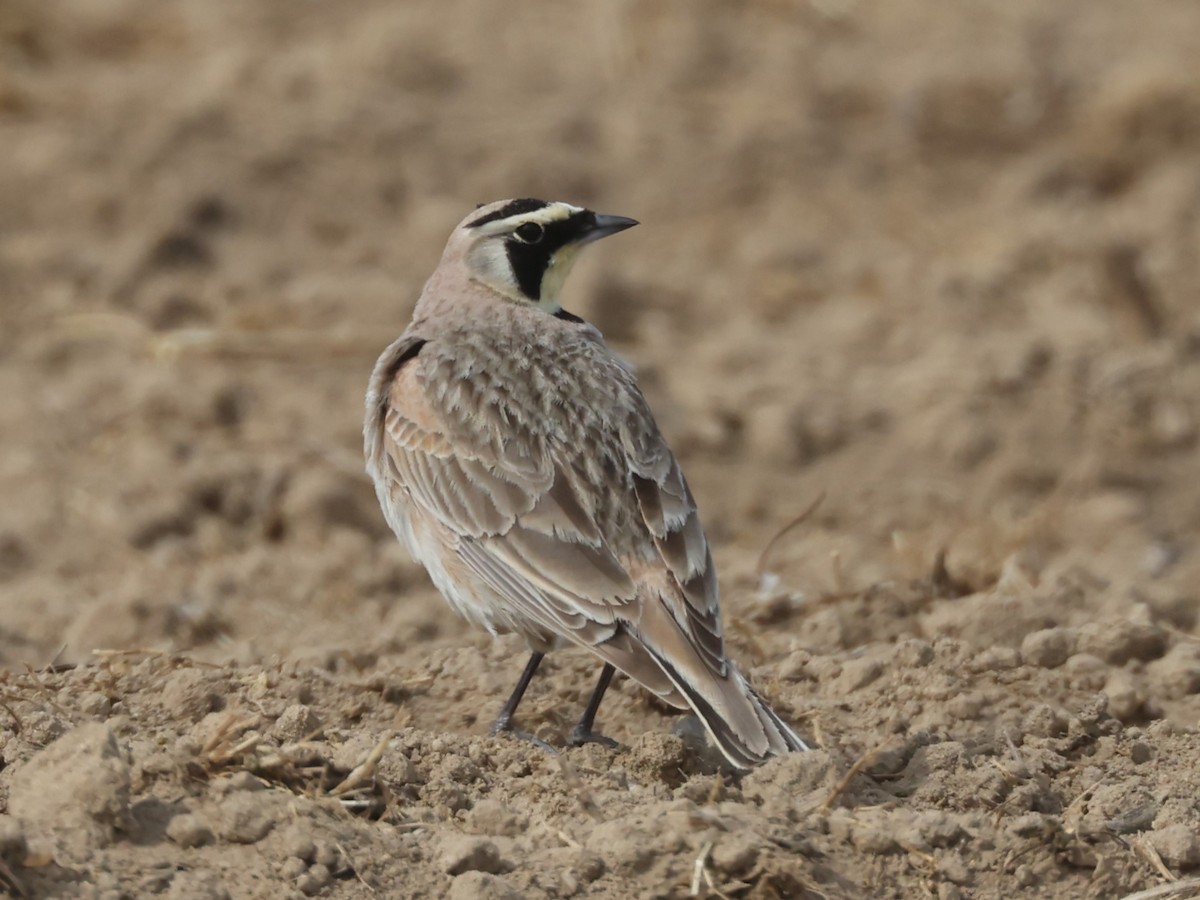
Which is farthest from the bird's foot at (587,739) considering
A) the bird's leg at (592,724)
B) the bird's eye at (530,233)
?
the bird's eye at (530,233)

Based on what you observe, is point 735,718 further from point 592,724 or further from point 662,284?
point 662,284

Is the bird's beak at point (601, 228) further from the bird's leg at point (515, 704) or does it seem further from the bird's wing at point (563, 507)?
the bird's leg at point (515, 704)

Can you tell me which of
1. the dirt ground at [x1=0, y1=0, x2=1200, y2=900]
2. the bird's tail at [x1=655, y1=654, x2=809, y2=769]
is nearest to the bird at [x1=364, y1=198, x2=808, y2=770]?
the bird's tail at [x1=655, y1=654, x2=809, y2=769]

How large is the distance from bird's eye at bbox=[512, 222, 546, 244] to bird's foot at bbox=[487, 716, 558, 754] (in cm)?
155

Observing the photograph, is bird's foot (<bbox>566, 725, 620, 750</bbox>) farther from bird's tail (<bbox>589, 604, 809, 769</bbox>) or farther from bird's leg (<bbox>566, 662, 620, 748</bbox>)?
bird's tail (<bbox>589, 604, 809, 769</bbox>)

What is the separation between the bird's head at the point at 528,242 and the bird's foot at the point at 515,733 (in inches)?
56.9

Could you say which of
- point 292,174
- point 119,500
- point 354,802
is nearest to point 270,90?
point 292,174

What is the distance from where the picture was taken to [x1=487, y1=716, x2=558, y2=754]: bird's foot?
189 inches

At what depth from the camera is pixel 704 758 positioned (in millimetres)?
4805

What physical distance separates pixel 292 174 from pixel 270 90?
41.5 inches

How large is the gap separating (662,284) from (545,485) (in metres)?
5.48

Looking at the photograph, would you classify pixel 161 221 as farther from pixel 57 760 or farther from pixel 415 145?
pixel 57 760

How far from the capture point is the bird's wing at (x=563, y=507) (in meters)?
4.74

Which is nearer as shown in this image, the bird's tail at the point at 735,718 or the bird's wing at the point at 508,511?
the bird's tail at the point at 735,718
